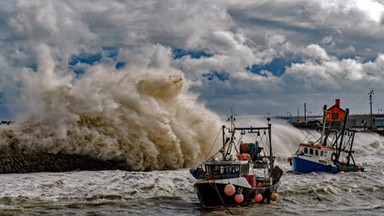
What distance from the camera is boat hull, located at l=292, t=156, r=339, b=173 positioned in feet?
126

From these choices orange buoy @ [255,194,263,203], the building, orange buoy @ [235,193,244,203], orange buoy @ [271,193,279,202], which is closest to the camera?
orange buoy @ [235,193,244,203]

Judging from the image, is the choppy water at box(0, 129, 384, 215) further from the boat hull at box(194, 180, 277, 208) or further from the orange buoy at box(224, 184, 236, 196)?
the orange buoy at box(224, 184, 236, 196)

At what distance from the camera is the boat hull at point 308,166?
38.5 m

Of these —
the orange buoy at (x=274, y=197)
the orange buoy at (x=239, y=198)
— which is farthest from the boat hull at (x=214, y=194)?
the orange buoy at (x=274, y=197)

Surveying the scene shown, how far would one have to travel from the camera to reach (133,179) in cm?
3045

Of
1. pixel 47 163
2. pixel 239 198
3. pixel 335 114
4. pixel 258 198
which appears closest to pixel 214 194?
pixel 239 198

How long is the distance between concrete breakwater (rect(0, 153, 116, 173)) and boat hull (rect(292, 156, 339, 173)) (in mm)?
13058

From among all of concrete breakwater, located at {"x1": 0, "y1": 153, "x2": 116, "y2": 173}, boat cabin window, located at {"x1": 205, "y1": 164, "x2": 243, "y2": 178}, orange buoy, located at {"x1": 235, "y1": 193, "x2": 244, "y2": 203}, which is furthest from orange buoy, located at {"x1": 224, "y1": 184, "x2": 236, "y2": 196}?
concrete breakwater, located at {"x1": 0, "y1": 153, "x2": 116, "y2": 173}

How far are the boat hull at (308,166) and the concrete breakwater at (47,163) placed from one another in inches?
514

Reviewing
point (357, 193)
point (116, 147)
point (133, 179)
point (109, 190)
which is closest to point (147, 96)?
point (116, 147)

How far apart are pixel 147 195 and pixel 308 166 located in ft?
53.5

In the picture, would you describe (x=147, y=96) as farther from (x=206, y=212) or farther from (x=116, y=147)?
(x=206, y=212)

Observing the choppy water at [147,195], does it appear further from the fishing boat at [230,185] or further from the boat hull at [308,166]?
the boat hull at [308,166]

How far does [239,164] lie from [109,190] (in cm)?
693
